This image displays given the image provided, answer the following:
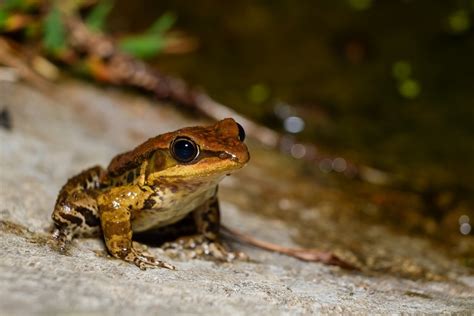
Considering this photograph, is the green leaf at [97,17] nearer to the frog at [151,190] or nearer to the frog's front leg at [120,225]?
the frog at [151,190]

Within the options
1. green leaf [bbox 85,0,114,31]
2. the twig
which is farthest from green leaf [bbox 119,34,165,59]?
the twig

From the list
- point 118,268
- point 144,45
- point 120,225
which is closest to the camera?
point 118,268

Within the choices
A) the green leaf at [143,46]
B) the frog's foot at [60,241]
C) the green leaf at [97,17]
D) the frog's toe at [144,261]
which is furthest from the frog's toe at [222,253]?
the green leaf at [97,17]

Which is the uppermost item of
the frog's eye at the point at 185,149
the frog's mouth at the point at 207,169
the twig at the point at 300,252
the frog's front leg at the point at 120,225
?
the frog's eye at the point at 185,149

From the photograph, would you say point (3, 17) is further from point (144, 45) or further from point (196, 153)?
point (196, 153)

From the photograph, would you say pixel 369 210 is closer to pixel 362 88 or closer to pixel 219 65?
pixel 362 88

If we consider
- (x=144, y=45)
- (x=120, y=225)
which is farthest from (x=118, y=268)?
(x=144, y=45)
